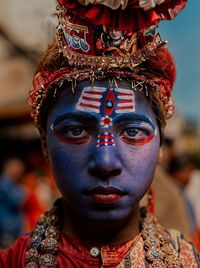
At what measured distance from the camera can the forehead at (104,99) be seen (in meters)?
2.65

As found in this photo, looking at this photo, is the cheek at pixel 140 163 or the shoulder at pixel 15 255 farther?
the shoulder at pixel 15 255

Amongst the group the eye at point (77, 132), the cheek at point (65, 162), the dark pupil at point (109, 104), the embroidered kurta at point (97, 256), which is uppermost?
the dark pupil at point (109, 104)

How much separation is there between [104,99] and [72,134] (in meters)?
0.17

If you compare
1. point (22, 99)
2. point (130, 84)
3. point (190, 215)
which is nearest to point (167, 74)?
point (130, 84)

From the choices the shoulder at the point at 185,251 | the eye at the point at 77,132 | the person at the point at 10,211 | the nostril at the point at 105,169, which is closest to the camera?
the nostril at the point at 105,169

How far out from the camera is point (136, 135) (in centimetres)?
267

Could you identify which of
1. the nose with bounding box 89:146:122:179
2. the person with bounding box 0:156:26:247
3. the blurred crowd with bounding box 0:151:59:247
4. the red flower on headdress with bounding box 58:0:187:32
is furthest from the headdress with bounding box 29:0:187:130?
the person with bounding box 0:156:26:247

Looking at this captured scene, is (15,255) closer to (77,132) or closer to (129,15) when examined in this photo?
(77,132)

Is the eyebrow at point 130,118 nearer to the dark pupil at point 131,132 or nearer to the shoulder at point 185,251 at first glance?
the dark pupil at point 131,132

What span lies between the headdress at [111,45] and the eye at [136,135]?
0.14 m

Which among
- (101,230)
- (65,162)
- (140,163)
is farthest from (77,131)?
(101,230)

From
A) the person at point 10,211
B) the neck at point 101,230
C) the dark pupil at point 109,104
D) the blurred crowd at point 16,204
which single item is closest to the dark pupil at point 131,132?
the dark pupil at point 109,104

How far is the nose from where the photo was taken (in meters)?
2.56

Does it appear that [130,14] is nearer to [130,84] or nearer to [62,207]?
[130,84]
